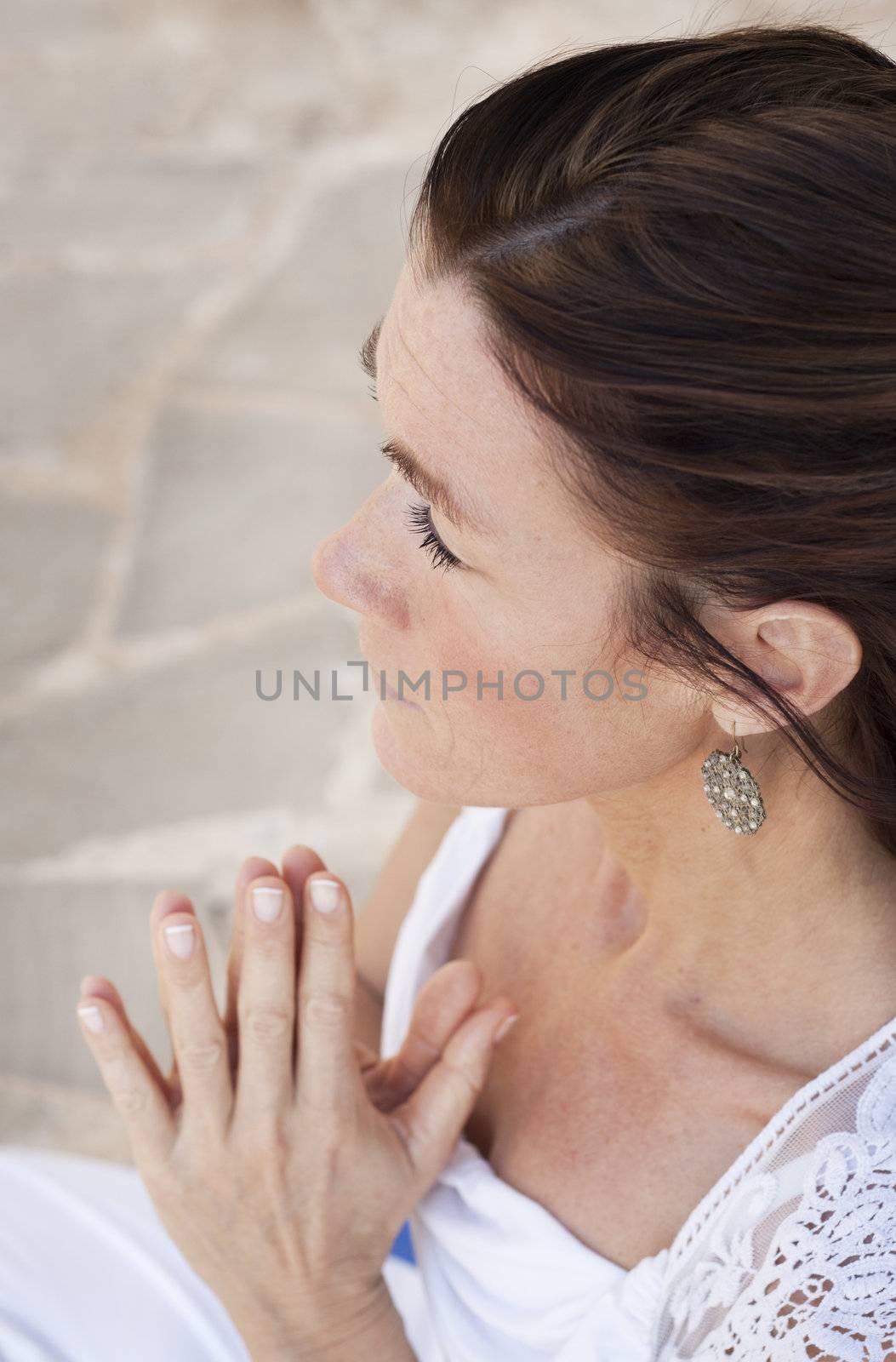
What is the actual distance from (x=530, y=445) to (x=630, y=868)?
0.51 meters

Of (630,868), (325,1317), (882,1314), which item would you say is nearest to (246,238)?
(630,868)

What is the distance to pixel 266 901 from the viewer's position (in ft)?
3.87

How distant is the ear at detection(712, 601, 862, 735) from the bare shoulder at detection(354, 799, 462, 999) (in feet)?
2.16

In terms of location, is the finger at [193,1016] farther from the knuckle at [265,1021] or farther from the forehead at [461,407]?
the forehead at [461,407]

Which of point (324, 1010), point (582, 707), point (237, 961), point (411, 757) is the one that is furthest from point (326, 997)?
point (582, 707)

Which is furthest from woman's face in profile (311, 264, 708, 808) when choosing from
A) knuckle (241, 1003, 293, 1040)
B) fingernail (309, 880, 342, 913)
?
knuckle (241, 1003, 293, 1040)

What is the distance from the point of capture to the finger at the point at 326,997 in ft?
3.93

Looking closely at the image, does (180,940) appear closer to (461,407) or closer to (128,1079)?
(128,1079)

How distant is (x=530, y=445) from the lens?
0.98 m

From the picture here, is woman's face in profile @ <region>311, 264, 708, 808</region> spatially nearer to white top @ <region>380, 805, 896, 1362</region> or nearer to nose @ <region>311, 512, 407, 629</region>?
nose @ <region>311, 512, 407, 629</region>

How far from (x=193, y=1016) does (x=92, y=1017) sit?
0.31ft

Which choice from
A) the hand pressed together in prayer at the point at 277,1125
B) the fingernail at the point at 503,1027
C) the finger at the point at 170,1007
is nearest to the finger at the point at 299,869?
the hand pressed together in prayer at the point at 277,1125

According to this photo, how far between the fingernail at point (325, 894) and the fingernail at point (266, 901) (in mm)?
29

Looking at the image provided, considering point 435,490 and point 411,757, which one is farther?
point 411,757
